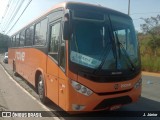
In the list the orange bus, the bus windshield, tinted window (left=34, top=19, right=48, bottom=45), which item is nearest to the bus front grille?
the orange bus

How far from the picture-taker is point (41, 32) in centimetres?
1089

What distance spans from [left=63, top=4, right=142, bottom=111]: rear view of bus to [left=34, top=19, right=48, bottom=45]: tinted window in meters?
2.65

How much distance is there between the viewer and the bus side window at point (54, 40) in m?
8.44

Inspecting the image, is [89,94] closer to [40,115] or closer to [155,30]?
[40,115]

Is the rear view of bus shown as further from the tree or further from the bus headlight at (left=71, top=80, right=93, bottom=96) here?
the tree

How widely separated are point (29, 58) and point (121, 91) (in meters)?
6.54

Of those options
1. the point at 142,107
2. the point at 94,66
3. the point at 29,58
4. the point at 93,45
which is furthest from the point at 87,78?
the point at 29,58

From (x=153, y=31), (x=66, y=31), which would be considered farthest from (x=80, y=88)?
(x=153, y=31)

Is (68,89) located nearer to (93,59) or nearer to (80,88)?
(80,88)

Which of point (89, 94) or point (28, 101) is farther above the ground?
point (89, 94)

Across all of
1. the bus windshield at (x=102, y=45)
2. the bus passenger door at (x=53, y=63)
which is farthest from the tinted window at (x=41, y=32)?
the bus windshield at (x=102, y=45)

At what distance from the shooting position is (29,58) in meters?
13.3

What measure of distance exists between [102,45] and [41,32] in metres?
3.93

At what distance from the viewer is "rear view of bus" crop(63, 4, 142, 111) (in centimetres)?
718
